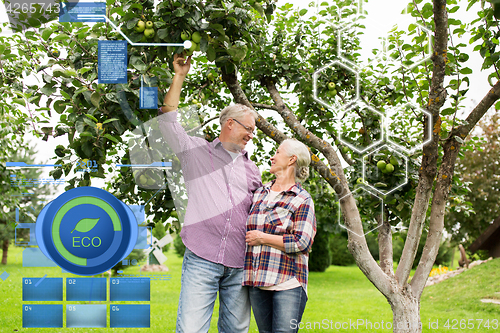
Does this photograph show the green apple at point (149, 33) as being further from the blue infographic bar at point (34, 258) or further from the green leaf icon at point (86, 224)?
the blue infographic bar at point (34, 258)

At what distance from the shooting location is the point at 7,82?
316 cm

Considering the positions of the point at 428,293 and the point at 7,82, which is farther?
the point at 428,293

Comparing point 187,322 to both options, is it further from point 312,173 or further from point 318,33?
point 318,33

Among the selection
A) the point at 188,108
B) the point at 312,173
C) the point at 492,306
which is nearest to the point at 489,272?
the point at 492,306

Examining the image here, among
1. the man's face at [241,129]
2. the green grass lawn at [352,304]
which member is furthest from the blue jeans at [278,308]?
the green grass lawn at [352,304]

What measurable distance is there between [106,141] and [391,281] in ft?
6.36

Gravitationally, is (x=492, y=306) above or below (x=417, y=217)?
below

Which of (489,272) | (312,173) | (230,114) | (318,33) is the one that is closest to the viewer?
(230,114)

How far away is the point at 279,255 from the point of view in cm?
162

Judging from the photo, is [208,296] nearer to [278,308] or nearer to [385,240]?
[278,308]
